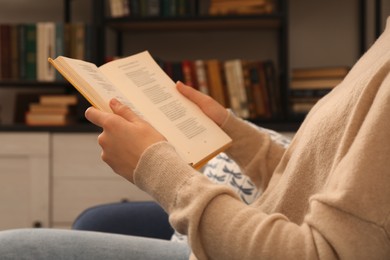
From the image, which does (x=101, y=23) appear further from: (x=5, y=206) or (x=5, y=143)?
(x=5, y=206)

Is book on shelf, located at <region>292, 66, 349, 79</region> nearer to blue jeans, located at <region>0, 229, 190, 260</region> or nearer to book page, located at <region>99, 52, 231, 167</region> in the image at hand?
book page, located at <region>99, 52, 231, 167</region>

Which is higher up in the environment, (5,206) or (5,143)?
(5,143)

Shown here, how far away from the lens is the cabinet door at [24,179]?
2.23m

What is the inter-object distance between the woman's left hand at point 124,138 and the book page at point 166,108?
0.09 metres

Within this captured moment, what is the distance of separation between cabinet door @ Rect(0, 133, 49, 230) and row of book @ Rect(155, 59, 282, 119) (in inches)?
25.7

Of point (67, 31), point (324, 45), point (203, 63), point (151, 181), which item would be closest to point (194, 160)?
point (151, 181)

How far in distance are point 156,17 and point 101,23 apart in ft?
0.76

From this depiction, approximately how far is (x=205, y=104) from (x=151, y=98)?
0.16 m

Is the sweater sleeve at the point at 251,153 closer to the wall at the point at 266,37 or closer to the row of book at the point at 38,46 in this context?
the row of book at the point at 38,46

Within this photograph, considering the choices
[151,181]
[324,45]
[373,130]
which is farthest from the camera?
[324,45]

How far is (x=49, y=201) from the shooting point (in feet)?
7.36

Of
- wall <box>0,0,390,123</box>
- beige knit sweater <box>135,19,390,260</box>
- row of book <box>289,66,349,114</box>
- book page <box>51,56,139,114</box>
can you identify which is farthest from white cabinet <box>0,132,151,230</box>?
beige knit sweater <box>135,19,390,260</box>

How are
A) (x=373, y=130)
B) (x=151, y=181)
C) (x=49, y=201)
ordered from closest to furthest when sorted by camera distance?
(x=373, y=130) → (x=151, y=181) → (x=49, y=201)

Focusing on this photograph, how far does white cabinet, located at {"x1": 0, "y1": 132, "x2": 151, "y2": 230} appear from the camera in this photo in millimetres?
2229
